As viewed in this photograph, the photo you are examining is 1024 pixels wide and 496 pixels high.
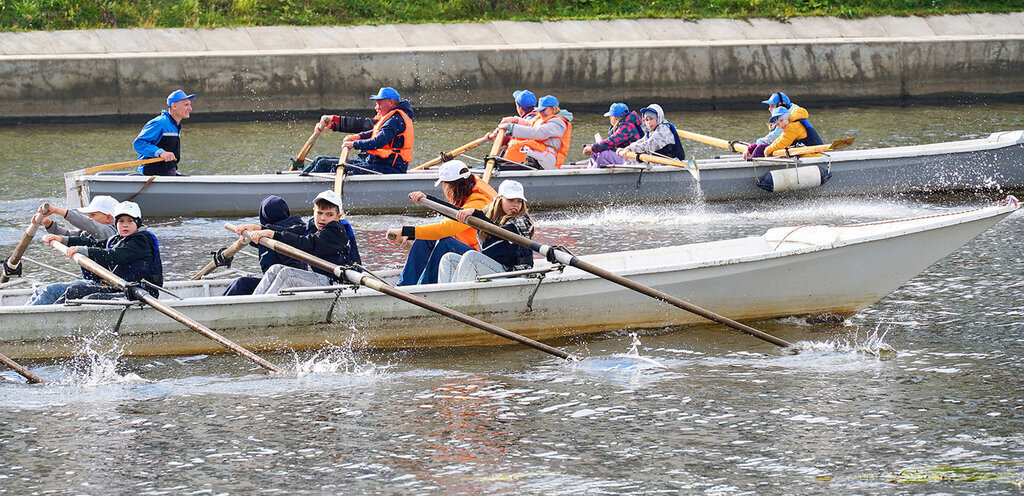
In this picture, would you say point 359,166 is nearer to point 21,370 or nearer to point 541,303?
point 541,303

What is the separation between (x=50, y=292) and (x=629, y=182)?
27.9 feet

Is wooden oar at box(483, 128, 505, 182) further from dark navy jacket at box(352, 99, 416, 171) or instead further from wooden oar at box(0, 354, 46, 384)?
wooden oar at box(0, 354, 46, 384)

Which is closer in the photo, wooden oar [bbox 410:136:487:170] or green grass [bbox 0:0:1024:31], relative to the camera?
wooden oar [bbox 410:136:487:170]

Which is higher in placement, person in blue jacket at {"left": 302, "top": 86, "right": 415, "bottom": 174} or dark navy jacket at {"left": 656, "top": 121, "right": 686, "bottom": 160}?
person in blue jacket at {"left": 302, "top": 86, "right": 415, "bottom": 174}

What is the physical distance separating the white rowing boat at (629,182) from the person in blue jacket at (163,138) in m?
0.23

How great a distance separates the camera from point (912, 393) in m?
9.11

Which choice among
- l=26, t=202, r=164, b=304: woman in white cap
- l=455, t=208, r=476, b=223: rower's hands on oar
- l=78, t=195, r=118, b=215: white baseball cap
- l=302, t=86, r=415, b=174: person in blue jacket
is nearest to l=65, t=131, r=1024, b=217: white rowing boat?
l=302, t=86, r=415, b=174: person in blue jacket

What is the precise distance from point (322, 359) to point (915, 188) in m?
10.1

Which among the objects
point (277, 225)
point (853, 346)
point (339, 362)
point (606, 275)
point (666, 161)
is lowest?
point (853, 346)

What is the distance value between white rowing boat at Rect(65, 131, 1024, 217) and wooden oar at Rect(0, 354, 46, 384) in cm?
665

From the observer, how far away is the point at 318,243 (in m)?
10.2

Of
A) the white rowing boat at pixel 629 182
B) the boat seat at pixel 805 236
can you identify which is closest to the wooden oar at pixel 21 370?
the boat seat at pixel 805 236

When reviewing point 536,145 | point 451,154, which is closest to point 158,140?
point 451,154

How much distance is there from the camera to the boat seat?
431 inches
